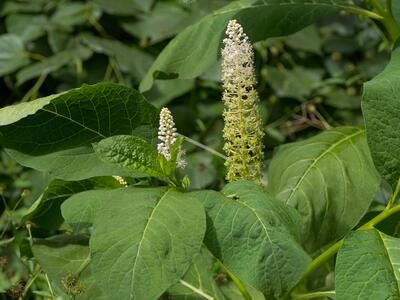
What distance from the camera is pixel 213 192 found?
1315 mm

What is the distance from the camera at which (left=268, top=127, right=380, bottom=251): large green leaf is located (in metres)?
1.63

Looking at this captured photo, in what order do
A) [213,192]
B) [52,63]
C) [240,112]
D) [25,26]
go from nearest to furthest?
1. [213,192]
2. [240,112]
3. [52,63]
4. [25,26]

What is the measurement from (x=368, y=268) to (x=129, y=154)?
0.44 metres

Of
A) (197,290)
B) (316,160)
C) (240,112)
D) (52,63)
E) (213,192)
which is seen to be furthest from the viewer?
(52,63)

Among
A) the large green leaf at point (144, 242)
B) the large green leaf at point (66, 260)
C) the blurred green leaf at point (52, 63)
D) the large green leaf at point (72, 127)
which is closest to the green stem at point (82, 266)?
the large green leaf at point (66, 260)

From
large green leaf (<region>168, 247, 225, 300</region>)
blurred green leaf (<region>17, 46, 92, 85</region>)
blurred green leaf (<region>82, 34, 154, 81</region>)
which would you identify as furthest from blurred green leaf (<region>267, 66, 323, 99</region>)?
Answer: large green leaf (<region>168, 247, 225, 300</region>)

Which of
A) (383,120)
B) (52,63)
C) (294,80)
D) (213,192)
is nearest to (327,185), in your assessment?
(383,120)

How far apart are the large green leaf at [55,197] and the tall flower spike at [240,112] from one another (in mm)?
257

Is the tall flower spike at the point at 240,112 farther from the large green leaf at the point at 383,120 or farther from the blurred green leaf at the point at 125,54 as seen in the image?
the blurred green leaf at the point at 125,54

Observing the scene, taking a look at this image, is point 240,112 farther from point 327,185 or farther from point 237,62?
point 327,185

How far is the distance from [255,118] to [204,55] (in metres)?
0.46

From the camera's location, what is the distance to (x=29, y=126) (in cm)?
149

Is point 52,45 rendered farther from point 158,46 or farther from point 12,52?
point 158,46

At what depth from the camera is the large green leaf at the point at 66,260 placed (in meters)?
1.53
